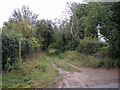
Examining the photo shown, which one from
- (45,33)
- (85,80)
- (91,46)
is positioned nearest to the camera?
(85,80)

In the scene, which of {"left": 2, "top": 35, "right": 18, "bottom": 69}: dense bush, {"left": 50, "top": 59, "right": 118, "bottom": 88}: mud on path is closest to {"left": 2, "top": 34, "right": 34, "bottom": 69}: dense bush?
{"left": 2, "top": 35, "right": 18, "bottom": 69}: dense bush

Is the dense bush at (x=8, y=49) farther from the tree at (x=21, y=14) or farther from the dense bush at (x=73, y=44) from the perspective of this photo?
the dense bush at (x=73, y=44)

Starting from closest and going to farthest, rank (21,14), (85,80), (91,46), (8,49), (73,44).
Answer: (85,80), (8,49), (91,46), (21,14), (73,44)

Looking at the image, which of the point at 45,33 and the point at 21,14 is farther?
the point at 45,33

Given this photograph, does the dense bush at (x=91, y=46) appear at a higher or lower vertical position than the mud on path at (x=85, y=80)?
higher

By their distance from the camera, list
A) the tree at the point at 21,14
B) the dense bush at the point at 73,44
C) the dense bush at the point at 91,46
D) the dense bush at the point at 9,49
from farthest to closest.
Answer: the dense bush at the point at 73,44, the tree at the point at 21,14, the dense bush at the point at 91,46, the dense bush at the point at 9,49

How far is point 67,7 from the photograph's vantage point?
15859mm

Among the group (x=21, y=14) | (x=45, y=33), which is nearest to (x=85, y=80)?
(x=21, y=14)

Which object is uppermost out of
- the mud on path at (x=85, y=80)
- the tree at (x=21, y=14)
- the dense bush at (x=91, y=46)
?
the tree at (x=21, y=14)

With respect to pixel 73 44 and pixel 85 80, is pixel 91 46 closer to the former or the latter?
pixel 73 44

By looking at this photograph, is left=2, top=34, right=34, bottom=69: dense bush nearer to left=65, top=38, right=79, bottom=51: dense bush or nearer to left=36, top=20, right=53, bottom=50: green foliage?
left=36, top=20, right=53, bottom=50: green foliage

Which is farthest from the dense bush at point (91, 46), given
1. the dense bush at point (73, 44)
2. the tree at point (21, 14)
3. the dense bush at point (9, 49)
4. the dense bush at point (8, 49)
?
the dense bush at point (8, 49)

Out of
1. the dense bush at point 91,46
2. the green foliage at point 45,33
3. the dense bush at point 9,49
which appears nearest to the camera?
the dense bush at point 9,49

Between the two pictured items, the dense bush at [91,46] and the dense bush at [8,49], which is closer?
the dense bush at [8,49]
